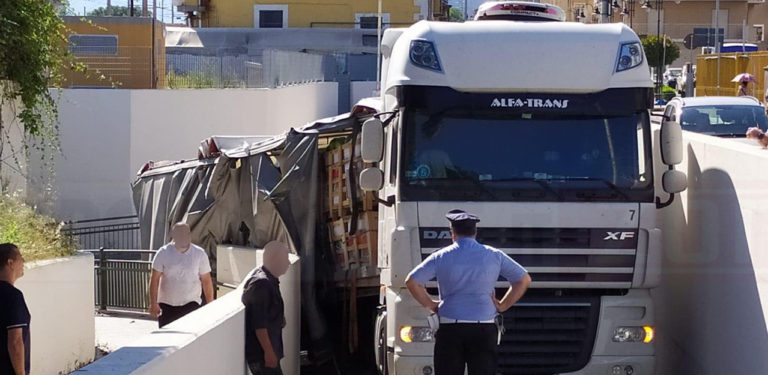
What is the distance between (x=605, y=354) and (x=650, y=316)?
0.51m

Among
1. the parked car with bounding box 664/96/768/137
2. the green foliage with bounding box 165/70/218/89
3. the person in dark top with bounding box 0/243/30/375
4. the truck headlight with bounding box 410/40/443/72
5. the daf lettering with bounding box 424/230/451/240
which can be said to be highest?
the truck headlight with bounding box 410/40/443/72

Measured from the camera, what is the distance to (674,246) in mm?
11711

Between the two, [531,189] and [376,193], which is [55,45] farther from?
[531,189]

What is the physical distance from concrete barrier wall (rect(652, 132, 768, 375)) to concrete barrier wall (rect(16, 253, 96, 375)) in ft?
21.3

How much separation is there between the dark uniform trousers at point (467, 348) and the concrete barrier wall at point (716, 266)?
2.13 meters

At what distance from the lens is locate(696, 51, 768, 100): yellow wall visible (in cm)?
3938

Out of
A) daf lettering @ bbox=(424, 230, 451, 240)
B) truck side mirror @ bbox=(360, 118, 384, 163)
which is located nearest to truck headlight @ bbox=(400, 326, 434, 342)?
daf lettering @ bbox=(424, 230, 451, 240)

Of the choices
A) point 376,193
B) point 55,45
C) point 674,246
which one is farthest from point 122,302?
point 674,246

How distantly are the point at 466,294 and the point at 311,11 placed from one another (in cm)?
4704

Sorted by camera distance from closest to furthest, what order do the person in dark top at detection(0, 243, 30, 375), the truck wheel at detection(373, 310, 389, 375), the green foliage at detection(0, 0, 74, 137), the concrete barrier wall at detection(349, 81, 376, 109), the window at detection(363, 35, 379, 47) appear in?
the person in dark top at detection(0, 243, 30, 375) < the truck wheel at detection(373, 310, 389, 375) < the green foliage at detection(0, 0, 74, 137) < the concrete barrier wall at detection(349, 81, 376, 109) < the window at detection(363, 35, 379, 47)

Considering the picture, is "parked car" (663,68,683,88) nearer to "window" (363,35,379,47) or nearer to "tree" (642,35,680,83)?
"tree" (642,35,680,83)

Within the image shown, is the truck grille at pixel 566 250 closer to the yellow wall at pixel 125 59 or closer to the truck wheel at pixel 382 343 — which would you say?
the truck wheel at pixel 382 343

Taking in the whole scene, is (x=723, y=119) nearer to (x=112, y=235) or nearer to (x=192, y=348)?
(x=112, y=235)

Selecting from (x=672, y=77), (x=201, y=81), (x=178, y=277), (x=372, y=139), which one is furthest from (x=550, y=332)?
(x=672, y=77)
